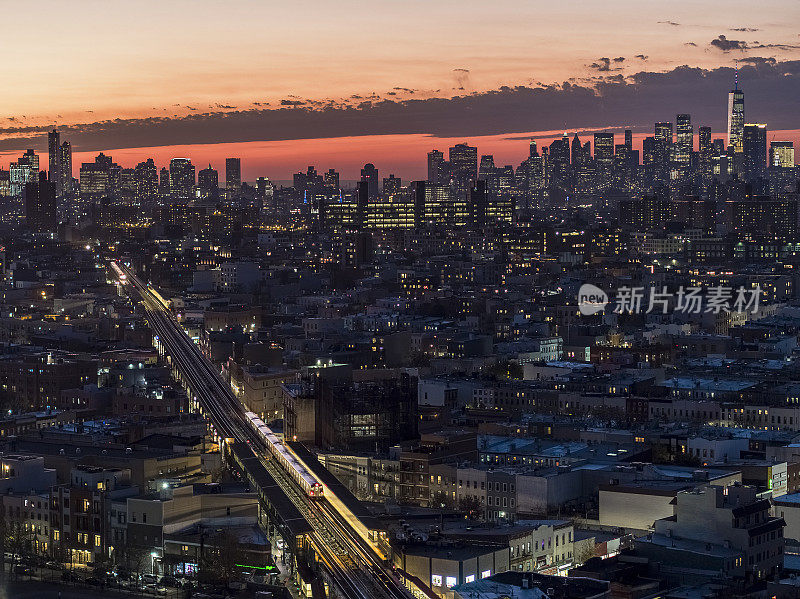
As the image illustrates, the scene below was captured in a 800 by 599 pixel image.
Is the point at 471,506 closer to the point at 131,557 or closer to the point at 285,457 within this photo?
the point at 285,457

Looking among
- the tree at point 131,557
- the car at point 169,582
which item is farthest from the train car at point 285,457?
the car at point 169,582

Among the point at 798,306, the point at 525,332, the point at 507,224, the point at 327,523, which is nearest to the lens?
the point at 327,523

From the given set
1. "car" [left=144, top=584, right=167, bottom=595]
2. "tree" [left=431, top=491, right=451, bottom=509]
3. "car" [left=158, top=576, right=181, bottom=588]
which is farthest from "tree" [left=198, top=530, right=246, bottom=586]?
"tree" [left=431, top=491, right=451, bottom=509]

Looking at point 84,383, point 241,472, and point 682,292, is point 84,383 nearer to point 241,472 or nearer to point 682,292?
point 241,472

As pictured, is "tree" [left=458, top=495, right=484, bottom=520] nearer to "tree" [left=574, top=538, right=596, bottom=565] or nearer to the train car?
the train car

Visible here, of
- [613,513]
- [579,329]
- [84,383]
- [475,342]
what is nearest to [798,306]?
[579,329]
